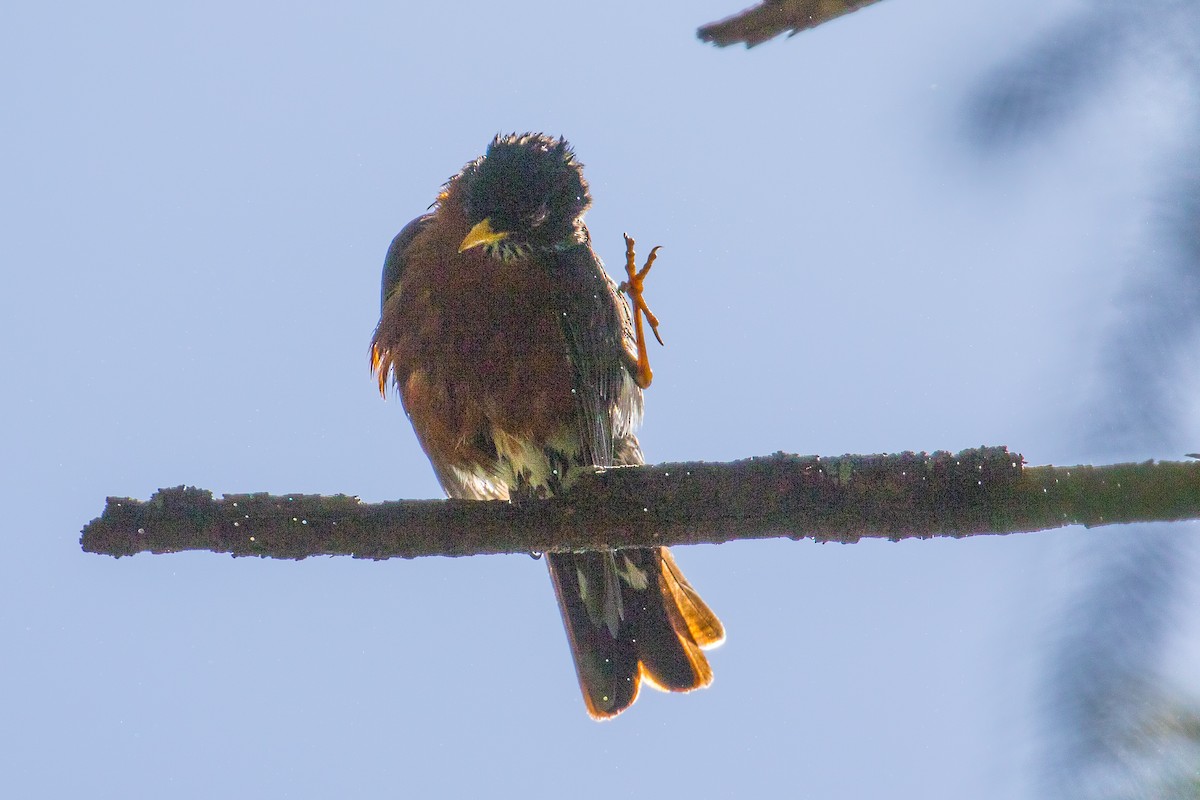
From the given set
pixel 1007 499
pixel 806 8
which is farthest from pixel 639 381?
pixel 806 8

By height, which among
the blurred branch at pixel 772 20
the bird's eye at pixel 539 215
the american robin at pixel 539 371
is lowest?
the blurred branch at pixel 772 20

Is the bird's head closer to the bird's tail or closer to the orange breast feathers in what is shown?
the orange breast feathers

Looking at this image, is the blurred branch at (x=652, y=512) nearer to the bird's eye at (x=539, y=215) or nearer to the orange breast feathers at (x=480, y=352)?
the orange breast feathers at (x=480, y=352)

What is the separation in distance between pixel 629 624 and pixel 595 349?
46.8 inches

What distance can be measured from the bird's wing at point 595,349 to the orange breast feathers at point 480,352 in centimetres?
6

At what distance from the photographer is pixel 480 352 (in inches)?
175

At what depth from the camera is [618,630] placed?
4844 mm

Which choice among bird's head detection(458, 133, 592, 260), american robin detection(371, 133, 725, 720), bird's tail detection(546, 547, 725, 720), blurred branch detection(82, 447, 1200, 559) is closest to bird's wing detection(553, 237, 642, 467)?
american robin detection(371, 133, 725, 720)

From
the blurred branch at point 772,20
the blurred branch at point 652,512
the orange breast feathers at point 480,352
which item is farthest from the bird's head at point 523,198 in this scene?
the blurred branch at point 772,20

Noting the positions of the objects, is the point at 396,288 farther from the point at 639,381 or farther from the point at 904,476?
the point at 904,476

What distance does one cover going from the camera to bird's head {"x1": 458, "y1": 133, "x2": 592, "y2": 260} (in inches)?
182

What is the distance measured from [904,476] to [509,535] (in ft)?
4.19

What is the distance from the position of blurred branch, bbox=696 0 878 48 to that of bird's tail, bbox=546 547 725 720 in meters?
3.54

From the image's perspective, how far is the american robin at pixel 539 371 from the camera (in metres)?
4.49
